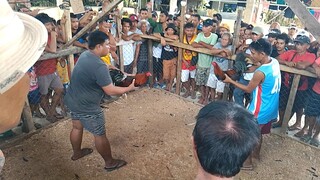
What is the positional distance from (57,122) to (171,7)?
45.6 feet

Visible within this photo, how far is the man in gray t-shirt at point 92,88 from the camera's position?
3.07 metres

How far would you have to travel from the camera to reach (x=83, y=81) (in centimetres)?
317

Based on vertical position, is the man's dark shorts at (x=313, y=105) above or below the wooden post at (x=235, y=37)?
below

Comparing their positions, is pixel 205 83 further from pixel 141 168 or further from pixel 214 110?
pixel 214 110

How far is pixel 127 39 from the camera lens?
18.4ft

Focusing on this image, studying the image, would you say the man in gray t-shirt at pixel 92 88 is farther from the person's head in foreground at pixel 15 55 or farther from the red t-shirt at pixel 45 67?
the person's head in foreground at pixel 15 55

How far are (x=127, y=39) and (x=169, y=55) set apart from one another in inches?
37.8

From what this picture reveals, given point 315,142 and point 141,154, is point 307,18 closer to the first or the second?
point 141,154

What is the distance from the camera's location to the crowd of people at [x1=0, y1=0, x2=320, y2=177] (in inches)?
123

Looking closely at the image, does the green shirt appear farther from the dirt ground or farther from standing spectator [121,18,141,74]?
standing spectator [121,18,141,74]

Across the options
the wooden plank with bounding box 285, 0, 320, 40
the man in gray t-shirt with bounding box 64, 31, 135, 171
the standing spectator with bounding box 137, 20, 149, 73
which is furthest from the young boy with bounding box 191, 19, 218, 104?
the wooden plank with bounding box 285, 0, 320, 40

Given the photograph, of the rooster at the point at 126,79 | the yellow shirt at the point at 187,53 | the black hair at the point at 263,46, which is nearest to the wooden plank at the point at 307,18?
the black hair at the point at 263,46

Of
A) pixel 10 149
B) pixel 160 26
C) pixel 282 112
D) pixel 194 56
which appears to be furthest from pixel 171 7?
pixel 10 149

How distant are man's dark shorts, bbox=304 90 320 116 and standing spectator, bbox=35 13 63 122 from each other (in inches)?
162
